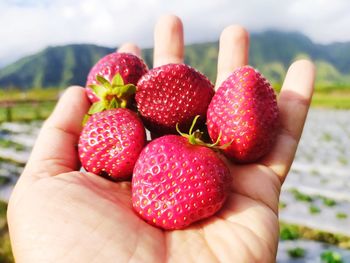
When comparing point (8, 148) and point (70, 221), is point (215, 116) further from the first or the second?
point (8, 148)

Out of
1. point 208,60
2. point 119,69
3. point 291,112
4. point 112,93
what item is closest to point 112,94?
point 112,93

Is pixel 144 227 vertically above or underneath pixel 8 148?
above

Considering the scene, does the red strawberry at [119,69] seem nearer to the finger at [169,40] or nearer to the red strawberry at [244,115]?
the red strawberry at [244,115]

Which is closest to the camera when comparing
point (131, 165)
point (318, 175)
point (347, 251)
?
point (131, 165)

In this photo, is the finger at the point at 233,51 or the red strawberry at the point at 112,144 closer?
the red strawberry at the point at 112,144

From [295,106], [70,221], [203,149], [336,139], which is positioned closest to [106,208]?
[70,221]

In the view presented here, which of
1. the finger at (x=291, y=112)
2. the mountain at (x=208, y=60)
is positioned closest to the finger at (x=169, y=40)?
the finger at (x=291, y=112)

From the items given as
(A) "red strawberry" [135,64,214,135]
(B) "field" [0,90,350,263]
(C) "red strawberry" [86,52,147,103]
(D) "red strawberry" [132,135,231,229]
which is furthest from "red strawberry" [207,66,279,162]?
(B) "field" [0,90,350,263]
